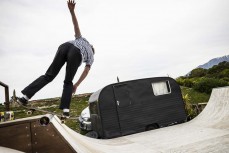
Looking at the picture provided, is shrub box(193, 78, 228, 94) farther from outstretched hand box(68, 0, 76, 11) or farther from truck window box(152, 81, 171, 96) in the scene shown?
outstretched hand box(68, 0, 76, 11)

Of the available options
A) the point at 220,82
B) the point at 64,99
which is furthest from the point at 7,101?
the point at 220,82

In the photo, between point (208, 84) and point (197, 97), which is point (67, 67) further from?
point (208, 84)

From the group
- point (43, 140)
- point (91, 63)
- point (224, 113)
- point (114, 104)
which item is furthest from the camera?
point (114, 104)

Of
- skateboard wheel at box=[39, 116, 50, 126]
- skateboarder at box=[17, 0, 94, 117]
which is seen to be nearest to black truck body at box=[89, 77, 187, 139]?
skateboarder at box=[17, 0, 94, 117]

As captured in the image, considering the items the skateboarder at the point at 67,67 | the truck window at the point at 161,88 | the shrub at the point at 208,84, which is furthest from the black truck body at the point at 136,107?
the shrub at the point at 208,84

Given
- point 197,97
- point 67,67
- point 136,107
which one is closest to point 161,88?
point 136,107

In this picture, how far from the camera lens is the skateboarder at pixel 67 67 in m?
3.46

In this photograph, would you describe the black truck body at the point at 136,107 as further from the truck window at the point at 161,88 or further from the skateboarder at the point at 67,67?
the skateboarder at the point at 67,67

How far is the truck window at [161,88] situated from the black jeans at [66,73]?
775 cm

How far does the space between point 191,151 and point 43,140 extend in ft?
8.08

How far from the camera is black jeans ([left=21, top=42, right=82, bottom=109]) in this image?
3441 millimetres

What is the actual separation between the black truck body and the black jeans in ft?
20.7

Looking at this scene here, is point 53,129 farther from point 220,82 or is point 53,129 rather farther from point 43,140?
point 220,82

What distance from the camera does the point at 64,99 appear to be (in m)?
3.46
